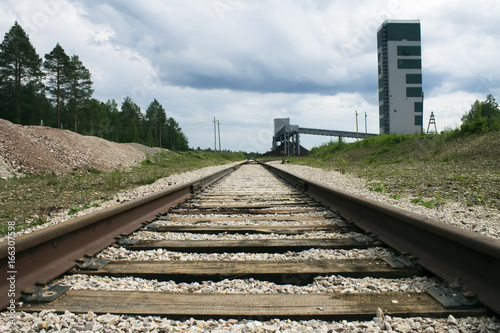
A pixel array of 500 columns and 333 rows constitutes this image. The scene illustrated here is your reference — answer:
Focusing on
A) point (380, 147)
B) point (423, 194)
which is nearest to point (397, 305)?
point (423, 194)

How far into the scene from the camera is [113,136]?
72250mm

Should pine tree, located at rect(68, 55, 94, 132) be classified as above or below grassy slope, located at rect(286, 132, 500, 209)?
above

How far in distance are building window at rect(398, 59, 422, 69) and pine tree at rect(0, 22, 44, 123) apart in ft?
159

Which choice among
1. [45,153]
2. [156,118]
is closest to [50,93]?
[156,118]

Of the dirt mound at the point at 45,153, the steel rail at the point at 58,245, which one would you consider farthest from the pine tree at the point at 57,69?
the steel rail at the point at 58,245

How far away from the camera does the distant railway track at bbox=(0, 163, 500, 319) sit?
147 centimetres

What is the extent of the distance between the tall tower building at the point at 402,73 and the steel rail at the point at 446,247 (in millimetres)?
40906

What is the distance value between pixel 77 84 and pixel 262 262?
60.4 meters

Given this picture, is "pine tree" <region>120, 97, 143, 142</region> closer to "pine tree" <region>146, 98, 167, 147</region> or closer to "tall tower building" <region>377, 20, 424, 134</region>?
"pine tree" <region>146, 98, 167, 147</region>

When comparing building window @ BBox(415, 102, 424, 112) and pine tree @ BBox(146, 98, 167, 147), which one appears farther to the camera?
pine tree @ BBox(146, 98, 167, 147)

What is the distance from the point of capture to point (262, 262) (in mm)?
2041

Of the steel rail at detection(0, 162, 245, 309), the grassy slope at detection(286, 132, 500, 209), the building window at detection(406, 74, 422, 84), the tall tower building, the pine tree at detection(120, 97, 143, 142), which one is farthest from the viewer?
the pine tree at detection(120, 97, 143, 142)

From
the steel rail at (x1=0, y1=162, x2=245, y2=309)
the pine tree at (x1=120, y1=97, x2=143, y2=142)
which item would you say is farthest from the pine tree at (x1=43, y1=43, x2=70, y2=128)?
the steel rail at (x1=0, y1=162, x2=245, y2=309)

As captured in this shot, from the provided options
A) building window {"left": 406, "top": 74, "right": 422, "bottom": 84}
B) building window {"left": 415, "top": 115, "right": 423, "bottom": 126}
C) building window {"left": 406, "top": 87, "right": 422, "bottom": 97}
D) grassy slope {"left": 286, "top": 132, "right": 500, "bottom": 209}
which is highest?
building window {"left": 406, "top": 74, "right": 422, "bottom": 84}
